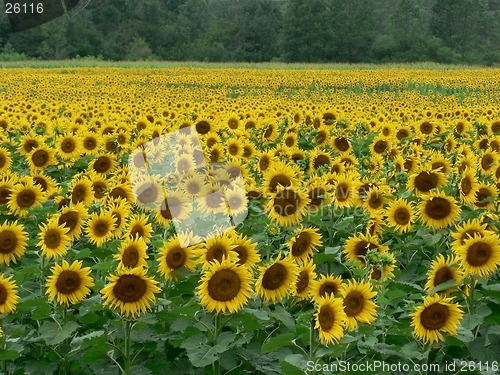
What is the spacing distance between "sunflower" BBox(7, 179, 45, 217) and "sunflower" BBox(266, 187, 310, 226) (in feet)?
6.56

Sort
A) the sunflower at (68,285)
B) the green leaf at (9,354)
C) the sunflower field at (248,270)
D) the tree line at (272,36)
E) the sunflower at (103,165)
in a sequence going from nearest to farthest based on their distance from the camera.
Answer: the sunflower field at (248,270) < the green leaf at (9,354) < the sunflower at (68,285) < the sunflower at (103,165) < the tree line at (272,36)

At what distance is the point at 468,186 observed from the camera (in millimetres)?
5168

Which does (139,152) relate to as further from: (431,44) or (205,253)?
(431,44)

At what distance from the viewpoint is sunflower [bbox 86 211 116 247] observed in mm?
4711

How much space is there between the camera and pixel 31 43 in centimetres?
8525

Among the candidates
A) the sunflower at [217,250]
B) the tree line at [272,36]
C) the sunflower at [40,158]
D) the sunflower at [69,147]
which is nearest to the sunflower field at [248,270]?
the sunflower at [217,250]

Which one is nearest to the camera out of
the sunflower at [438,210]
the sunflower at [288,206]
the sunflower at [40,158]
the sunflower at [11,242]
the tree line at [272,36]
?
the sunflower at [11,242]

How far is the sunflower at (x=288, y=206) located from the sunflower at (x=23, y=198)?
6.56ft

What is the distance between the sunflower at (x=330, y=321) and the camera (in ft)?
10.5

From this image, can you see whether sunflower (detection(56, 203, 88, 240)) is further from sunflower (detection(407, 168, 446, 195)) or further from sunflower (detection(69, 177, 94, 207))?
sunflower (detection(407, 168, 446, 195))

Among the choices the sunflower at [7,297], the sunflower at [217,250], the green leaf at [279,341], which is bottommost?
the green leaf at [279,341]

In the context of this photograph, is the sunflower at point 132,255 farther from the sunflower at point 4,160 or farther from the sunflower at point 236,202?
the sunflower at point 4,160

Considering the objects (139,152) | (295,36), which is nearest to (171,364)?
(139,152)

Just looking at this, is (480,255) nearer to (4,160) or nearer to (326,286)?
(326,286)
